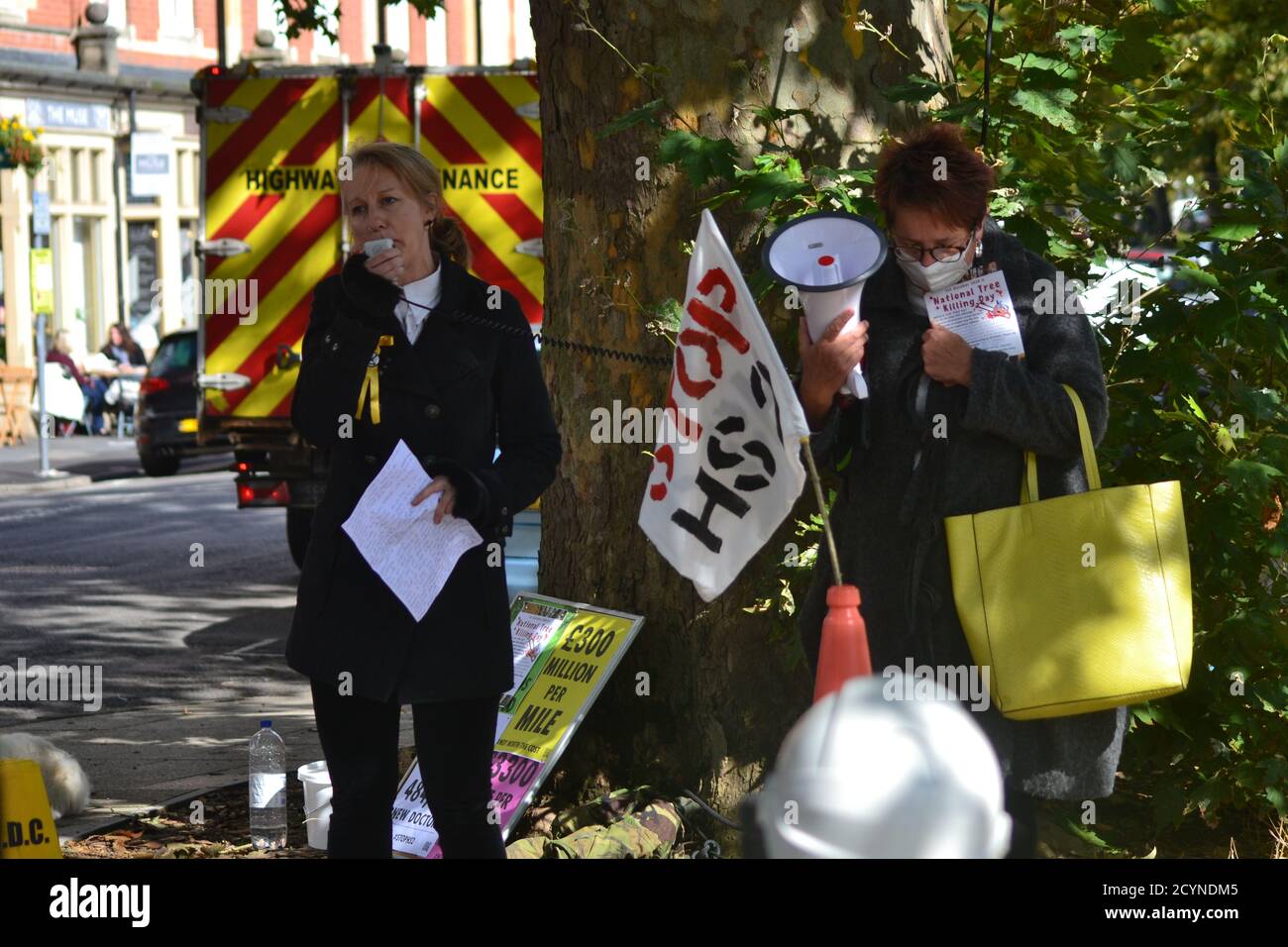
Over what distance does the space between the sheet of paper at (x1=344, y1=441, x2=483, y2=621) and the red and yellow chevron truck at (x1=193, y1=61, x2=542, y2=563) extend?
23.2 feet

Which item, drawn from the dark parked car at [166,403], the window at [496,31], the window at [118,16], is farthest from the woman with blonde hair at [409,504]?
the window at [118,16]

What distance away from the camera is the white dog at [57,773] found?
6047mm

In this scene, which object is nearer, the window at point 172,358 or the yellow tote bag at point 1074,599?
the yellow tote bag at point 1074,599

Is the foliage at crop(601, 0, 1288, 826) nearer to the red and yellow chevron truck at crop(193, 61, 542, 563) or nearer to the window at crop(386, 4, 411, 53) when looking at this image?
the red and yellow chevron truck at crop(193, 61, 542, 563)

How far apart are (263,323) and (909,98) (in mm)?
7263

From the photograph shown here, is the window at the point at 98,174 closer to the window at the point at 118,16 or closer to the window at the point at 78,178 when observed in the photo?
the window at the point at 78,178

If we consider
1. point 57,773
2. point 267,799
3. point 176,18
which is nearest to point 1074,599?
point 267,799

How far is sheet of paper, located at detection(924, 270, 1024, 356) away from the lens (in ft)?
11.8

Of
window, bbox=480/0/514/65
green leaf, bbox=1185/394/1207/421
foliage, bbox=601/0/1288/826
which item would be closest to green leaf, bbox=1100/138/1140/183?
foliage, bbox=601/0/1288/826

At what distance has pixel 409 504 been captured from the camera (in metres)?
3.77

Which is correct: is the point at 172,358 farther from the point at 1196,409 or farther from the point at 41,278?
the point at 1196,409

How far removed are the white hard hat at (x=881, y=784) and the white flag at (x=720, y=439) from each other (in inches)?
22.0

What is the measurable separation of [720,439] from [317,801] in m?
2.37

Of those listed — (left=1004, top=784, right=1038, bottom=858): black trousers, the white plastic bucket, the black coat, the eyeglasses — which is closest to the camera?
(left=1004, top=784, right=1038, bottom=858): black trousers
